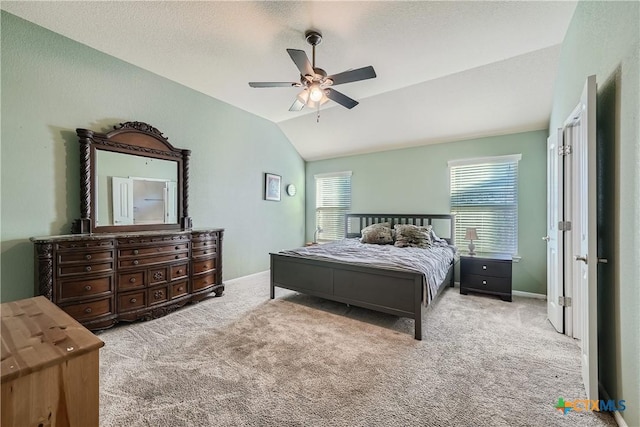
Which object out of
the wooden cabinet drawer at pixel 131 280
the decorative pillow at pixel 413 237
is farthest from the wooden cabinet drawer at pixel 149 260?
the decorative pillow at pixel 413 237

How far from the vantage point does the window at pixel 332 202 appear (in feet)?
19.2

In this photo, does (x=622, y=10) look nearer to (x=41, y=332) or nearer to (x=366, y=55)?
(x=366, y=55)

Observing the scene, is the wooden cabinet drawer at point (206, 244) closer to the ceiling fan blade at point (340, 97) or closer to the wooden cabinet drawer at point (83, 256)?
the wooden cabinet drawer at point (83, 256)

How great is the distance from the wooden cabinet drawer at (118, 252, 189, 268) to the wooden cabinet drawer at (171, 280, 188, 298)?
1.11 ft

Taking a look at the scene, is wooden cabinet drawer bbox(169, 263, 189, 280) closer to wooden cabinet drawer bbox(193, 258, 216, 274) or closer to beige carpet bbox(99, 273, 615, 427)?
wooden cabinet drawer bbox(193, 258, 216, 274)

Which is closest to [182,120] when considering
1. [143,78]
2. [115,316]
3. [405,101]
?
[143,78]

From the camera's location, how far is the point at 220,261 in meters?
3.90

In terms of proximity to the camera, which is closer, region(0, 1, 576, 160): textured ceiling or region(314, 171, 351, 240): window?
region(0, 1, 576, 160): textured ceiling

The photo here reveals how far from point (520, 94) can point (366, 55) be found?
2.21 meters

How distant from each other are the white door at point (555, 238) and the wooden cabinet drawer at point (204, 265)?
165 inches

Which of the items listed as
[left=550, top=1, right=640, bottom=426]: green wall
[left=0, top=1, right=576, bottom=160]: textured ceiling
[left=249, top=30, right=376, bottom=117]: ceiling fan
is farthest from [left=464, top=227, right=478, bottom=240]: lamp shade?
[left=249, top=30, right=376, bottom=117]: ceiling fan

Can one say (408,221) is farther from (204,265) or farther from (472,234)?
(204,265)

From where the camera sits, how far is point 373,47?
109 inches

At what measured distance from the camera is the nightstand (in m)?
3.65
